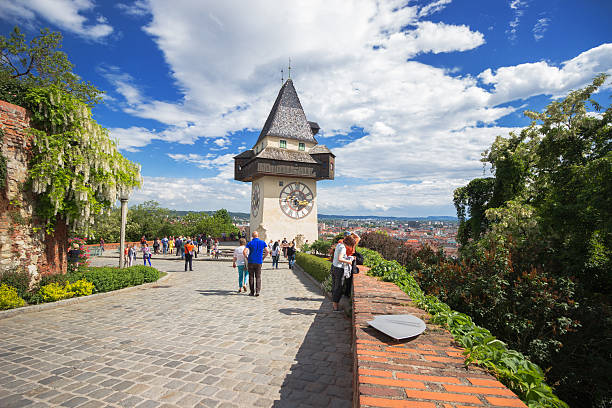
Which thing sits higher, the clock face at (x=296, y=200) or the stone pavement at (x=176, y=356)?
the clock face at (x=296, y=200)

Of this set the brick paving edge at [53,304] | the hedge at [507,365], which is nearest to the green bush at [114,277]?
the brick paving edge at [53,304]

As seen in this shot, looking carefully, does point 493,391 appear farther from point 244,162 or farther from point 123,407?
point 244,162

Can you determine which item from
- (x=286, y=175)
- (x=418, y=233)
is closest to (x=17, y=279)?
(x=286, y=175)

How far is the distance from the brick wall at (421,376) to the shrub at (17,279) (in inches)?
350

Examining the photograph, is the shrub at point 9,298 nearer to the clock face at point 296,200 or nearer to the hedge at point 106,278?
the hedge at point 106,278

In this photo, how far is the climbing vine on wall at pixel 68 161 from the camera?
8.15m

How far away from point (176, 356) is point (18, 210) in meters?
6.75

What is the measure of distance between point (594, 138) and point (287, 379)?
49.6 feet

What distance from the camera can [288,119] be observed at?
106 feet

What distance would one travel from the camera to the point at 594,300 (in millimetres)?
6430

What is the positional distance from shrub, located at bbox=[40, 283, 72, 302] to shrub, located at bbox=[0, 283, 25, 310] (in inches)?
20.3

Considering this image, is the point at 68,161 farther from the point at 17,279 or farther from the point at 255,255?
the point at 255,255

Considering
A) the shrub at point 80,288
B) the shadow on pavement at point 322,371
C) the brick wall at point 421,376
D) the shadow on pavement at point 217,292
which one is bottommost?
the shadow on pavement at point 217,292

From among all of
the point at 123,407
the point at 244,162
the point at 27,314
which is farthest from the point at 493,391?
the point at 244,162
